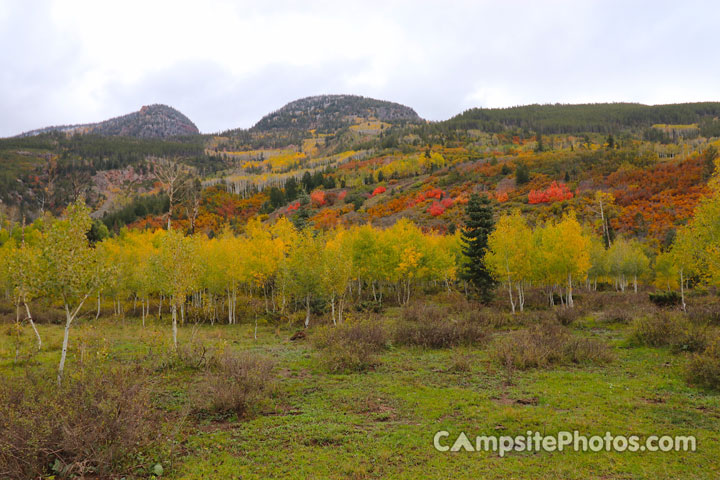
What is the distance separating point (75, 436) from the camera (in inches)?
269

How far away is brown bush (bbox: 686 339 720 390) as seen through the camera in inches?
438

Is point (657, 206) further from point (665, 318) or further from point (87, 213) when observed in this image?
point (87, 213)

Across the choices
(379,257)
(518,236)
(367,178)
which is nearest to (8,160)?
(367,178)

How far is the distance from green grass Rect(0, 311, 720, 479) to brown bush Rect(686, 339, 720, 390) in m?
0.43

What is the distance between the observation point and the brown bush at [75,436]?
655 centimetres

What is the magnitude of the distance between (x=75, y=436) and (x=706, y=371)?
17.4 meters

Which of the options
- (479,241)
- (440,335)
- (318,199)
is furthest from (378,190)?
(440,335)

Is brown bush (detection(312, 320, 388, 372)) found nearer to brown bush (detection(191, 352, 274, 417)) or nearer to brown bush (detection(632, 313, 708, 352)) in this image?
brown bush (detection(191, 352, 274, 417))

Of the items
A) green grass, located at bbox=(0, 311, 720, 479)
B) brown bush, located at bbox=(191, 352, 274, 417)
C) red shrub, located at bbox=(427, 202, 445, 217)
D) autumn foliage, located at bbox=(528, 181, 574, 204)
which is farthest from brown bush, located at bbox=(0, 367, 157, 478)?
autumn foliage, located at bbox=(528, 181, 574, 204)

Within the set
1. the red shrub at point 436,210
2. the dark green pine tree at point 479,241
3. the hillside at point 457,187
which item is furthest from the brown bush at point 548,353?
the red shrub at point 436,210

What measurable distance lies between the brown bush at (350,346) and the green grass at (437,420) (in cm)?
65

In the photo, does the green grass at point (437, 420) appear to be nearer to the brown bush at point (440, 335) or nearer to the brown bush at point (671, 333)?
the brown bush at point (671, 333)

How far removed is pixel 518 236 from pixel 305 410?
27.0 meters

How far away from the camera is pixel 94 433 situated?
269 inches
